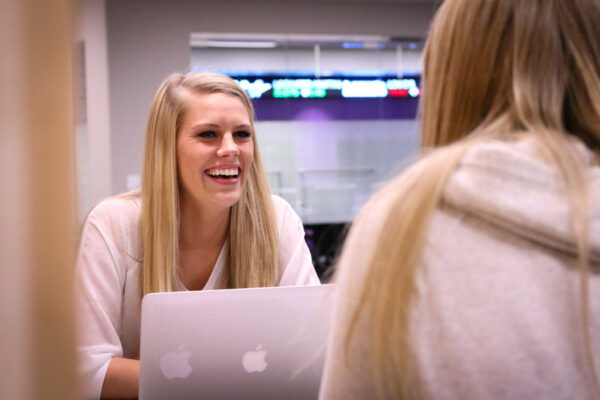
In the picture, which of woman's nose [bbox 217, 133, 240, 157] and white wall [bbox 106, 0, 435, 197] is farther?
white wall [bbox 106, 0, 435, 197]

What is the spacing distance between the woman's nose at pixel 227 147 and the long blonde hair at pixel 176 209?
4.4 inches

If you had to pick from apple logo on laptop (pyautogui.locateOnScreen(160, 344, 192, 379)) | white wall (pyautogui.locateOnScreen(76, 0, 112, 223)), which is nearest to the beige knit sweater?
apple logo on laptop (pyautogui.locateOnScreen(160, 344, 192, 379))

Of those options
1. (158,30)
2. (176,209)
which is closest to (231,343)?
(176,209)

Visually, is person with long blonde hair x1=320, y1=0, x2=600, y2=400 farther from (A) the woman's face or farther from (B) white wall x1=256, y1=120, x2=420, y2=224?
(B) white wall x1=256, y1=120, x2=420, y2=224

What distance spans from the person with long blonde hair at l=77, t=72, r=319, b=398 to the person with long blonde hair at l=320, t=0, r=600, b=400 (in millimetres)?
1152

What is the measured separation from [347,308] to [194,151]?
1320 millimetres

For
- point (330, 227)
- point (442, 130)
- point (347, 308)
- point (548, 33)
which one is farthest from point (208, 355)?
point (330, 227)

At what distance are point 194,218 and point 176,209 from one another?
0.32 ft

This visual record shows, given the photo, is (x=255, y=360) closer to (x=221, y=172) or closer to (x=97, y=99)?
(x=221, y=172)

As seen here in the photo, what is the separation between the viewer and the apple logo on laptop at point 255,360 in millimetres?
1168

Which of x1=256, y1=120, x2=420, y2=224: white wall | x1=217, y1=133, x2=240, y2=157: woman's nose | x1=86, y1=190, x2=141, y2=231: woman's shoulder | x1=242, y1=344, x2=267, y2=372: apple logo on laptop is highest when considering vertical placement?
x1=217, y1=133, x2=240, y2=157: woman's nose

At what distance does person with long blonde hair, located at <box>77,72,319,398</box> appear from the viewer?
5.81 feet

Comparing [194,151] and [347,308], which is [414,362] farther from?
[194,151]

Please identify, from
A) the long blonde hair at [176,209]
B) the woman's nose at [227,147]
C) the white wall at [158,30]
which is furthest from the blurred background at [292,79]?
the woman's nose at [227,147]
